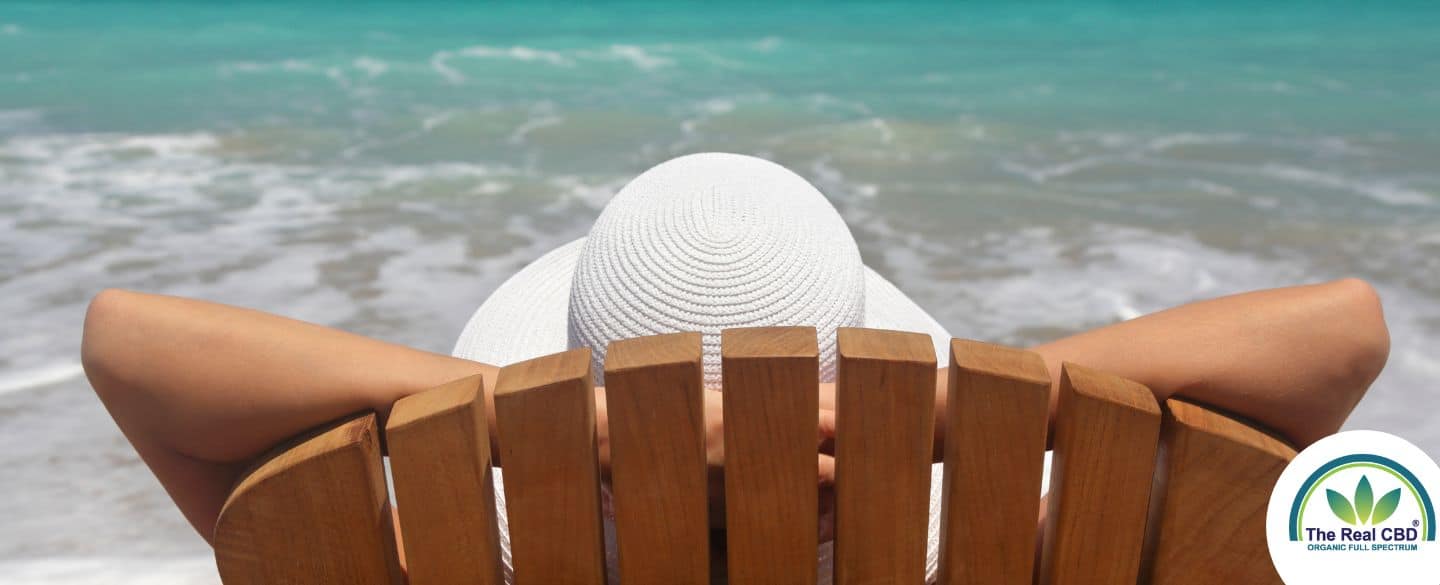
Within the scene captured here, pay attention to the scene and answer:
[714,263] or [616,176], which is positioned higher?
[714,263]

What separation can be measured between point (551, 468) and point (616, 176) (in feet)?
21.8

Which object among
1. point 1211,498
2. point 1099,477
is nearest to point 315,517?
point 1099,477

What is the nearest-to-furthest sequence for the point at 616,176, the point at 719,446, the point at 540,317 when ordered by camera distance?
1. the point at 719,446
2. the point at 540,317
3. the point at 616,176

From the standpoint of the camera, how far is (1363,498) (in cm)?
124

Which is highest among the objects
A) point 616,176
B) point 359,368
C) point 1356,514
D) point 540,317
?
point 359,368

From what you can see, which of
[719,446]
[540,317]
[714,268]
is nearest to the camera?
[719,446]

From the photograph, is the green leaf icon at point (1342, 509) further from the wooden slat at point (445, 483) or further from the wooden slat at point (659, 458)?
the wooden slat at point (445, 483)

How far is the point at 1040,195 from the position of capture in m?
6.99

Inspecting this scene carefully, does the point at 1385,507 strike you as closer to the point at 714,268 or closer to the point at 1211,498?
the point at 1211,498

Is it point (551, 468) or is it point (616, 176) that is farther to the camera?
point (616, 176)

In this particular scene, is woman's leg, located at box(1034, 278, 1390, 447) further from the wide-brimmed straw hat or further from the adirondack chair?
the wide-brimmed straw hat

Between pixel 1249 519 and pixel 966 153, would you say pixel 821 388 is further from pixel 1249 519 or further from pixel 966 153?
pixel 966 153

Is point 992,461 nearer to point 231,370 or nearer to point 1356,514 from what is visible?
point 1356,514

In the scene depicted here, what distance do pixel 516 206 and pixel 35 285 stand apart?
8.29 feet
